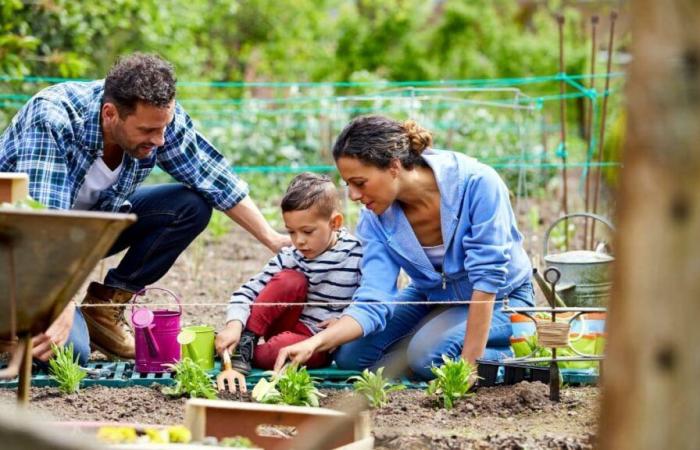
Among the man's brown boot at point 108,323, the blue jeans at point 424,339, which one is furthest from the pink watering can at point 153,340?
the blue jeans at point 424,339

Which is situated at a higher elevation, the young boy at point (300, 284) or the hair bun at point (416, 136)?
the hair bun at point (416, 136)

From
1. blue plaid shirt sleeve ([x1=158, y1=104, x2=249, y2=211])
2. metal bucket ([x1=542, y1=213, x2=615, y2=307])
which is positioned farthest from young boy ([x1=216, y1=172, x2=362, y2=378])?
metal bucket ([x1=542, y1=213, x2=615, y2=307])

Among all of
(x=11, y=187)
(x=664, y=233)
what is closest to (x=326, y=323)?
(x=11, y=187)

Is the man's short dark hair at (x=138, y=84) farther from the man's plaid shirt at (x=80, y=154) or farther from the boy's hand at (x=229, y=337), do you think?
the boy's hand at (x=229, y=337)

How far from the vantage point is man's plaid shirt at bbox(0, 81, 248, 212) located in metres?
4.51

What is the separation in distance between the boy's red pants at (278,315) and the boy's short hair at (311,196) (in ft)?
1.11

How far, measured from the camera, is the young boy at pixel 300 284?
4805 millimetres

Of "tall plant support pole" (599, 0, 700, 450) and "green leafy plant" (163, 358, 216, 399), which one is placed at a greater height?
"tall plant support pole" (599, 0, 700, 450)

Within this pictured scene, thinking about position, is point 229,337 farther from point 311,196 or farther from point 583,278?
point 583,278

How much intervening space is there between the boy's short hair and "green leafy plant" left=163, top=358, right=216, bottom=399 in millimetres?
807

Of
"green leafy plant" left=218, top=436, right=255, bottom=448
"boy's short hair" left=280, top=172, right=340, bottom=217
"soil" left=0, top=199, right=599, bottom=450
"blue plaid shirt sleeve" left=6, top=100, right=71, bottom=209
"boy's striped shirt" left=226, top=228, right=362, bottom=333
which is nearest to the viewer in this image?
"green leafy plant" left=218, top=436, right=255, bottom=448

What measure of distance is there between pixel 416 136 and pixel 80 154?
1.43m

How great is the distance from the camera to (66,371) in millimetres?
4488

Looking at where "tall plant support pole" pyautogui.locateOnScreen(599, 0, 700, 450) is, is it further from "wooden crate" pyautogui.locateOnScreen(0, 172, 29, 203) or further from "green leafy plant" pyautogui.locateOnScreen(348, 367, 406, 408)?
"green leafy plant" pyautogui.locateOnScreen(348, 367, 406, 408)
